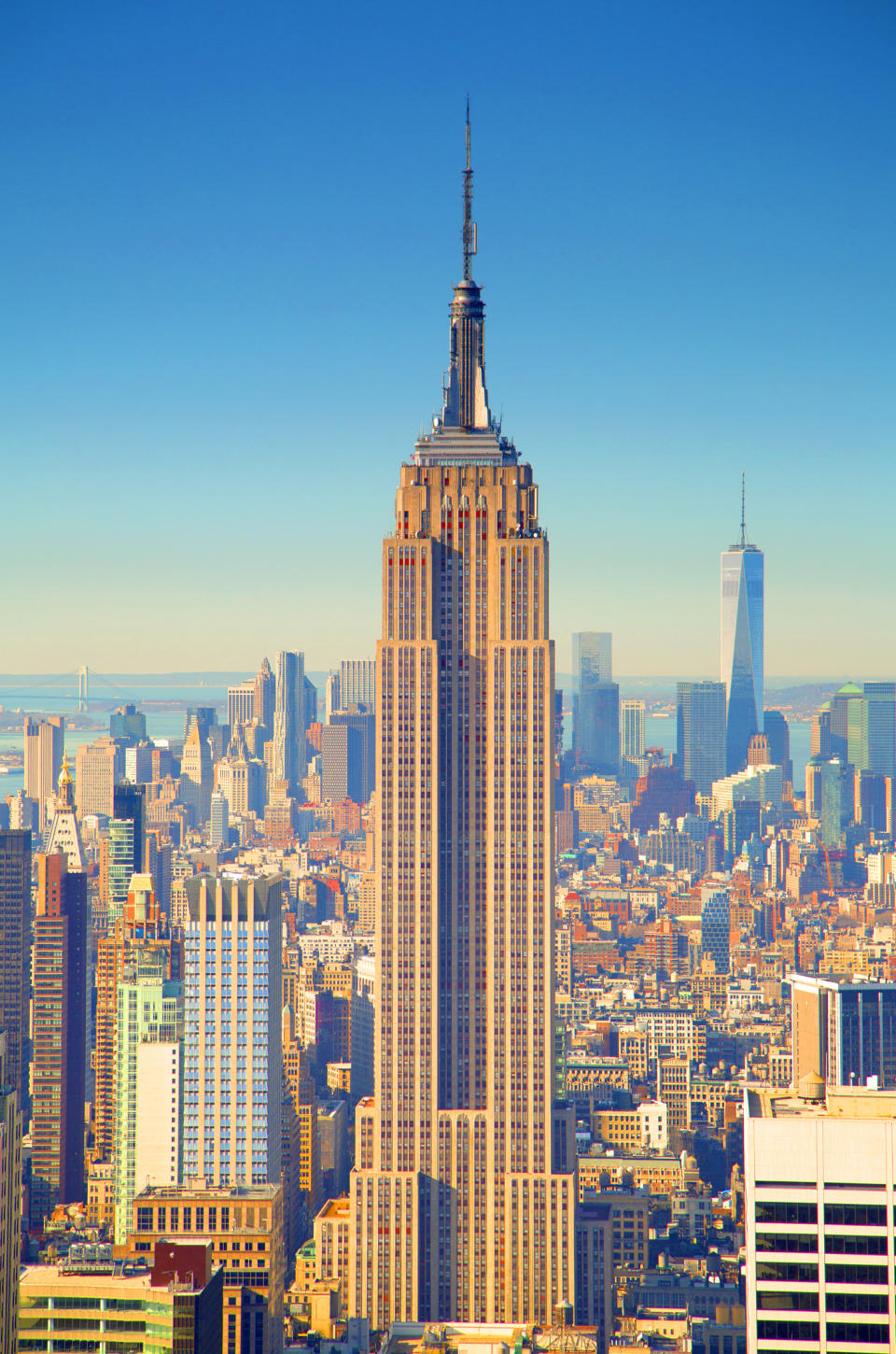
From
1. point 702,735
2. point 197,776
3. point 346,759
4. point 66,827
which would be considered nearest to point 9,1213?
point 66,827

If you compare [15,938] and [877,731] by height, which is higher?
[877,731]

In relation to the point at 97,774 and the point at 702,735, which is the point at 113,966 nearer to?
the point at 97,774

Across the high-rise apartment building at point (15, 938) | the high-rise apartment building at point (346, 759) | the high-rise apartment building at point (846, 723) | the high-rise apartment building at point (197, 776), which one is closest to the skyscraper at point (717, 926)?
the high-rise apartment building at point (846, 723)

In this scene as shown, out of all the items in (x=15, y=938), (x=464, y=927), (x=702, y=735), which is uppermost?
(x=702, y=735)

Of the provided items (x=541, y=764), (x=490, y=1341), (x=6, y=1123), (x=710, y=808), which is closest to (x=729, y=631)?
(x=710, y=808)

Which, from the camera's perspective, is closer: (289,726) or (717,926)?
(717,926)

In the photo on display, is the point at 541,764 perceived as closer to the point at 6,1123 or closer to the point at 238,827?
the point at 6,1123

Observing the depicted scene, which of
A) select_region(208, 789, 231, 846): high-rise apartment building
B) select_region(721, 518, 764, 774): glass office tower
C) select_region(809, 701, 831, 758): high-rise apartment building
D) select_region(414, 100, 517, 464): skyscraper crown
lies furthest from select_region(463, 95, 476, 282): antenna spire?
select_region(208, 789, 231, 846): high-rise apartment building

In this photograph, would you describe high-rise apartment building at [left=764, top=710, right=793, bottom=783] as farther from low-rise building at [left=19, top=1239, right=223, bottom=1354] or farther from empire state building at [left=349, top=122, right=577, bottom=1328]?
low-rise building at [left=19, top=1239, right=223, bottom=1354]

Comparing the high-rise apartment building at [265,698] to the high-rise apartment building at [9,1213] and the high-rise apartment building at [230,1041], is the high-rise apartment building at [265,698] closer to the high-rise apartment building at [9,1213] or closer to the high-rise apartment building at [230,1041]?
the high-rise apartment building at [230,1041]
